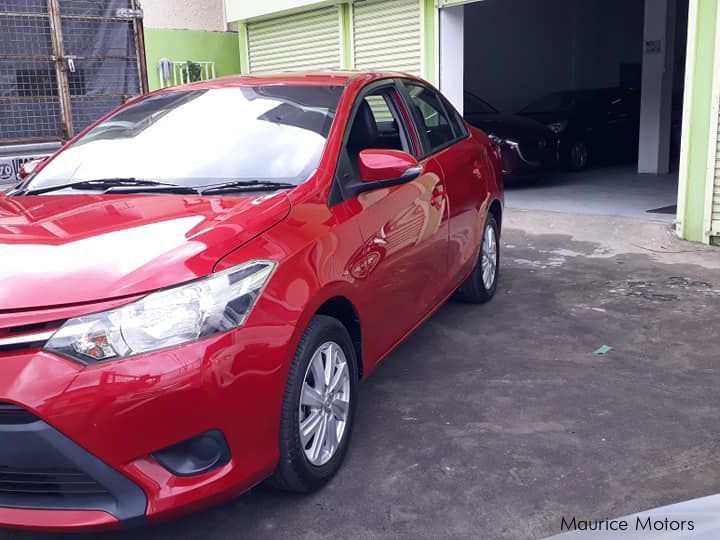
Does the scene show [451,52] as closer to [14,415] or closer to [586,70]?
[14,415]

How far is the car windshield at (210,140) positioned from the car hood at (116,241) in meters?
0.31

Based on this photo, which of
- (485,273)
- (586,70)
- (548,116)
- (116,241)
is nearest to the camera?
(116,241)

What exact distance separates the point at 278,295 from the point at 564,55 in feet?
57.1

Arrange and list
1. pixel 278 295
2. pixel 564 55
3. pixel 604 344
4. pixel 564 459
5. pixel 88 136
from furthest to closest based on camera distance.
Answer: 1. pixel 564 55
2. pixel 604 344
3. pixel 88 136
4. pixel 564 459
5. pixel 278 295

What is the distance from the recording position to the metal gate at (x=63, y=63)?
680cm

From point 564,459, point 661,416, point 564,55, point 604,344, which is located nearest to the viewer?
point 564,459

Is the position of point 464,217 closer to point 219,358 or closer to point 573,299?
point 573,299

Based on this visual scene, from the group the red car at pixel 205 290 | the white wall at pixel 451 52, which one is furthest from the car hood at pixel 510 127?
the red car at pixel 205 290

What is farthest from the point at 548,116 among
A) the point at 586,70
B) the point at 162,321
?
the point at 162,321

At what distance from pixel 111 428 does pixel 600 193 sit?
9315 millimetres

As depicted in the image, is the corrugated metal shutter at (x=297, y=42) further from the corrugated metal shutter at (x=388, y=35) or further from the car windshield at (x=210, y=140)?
the car windshield at (x=210, y=140)

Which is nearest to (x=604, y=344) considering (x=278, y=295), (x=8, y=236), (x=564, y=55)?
(x=278, y=295)

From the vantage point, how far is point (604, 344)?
475 centimetres

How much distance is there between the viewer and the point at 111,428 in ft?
7.50
